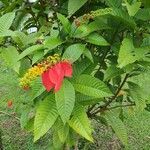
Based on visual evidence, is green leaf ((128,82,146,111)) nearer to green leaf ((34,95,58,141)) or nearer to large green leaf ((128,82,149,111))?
large green leaf ((128,82,149,111))

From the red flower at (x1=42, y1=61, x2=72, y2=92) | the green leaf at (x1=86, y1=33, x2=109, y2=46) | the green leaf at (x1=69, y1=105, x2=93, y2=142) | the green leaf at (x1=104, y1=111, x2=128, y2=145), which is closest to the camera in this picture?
the red flower at (x1=42, y1=61, x2=72, y2=92)

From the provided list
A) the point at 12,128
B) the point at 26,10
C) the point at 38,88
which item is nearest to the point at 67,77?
the point at 38,88

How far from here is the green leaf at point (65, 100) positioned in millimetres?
1849

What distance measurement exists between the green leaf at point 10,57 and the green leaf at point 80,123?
0.35 meters

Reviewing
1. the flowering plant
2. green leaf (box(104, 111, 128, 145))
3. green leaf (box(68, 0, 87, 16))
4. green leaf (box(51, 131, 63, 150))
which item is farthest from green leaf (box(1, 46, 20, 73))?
green leaf (box(104, 111, 128, 145))

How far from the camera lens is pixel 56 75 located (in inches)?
71.3

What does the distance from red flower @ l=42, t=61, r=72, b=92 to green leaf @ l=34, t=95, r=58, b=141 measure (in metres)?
0.14

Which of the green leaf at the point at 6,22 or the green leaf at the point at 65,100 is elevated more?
the green leaf at the point at 6,22

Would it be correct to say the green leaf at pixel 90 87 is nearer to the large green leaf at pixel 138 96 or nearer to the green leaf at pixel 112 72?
the green leaf at pixel 112 72

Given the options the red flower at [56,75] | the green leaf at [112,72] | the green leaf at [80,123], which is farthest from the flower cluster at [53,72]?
the green leaf at [112,72]

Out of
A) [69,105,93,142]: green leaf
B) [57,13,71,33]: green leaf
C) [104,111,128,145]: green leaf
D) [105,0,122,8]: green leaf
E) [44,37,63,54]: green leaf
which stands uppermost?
[105,0,122,8]: green leaf

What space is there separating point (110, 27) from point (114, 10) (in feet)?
0.61

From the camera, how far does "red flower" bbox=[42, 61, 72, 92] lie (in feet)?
5.93

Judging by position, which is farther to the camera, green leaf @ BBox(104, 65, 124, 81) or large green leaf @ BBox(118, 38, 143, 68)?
green leaf @ BBox(104, 65, 124, 81)
